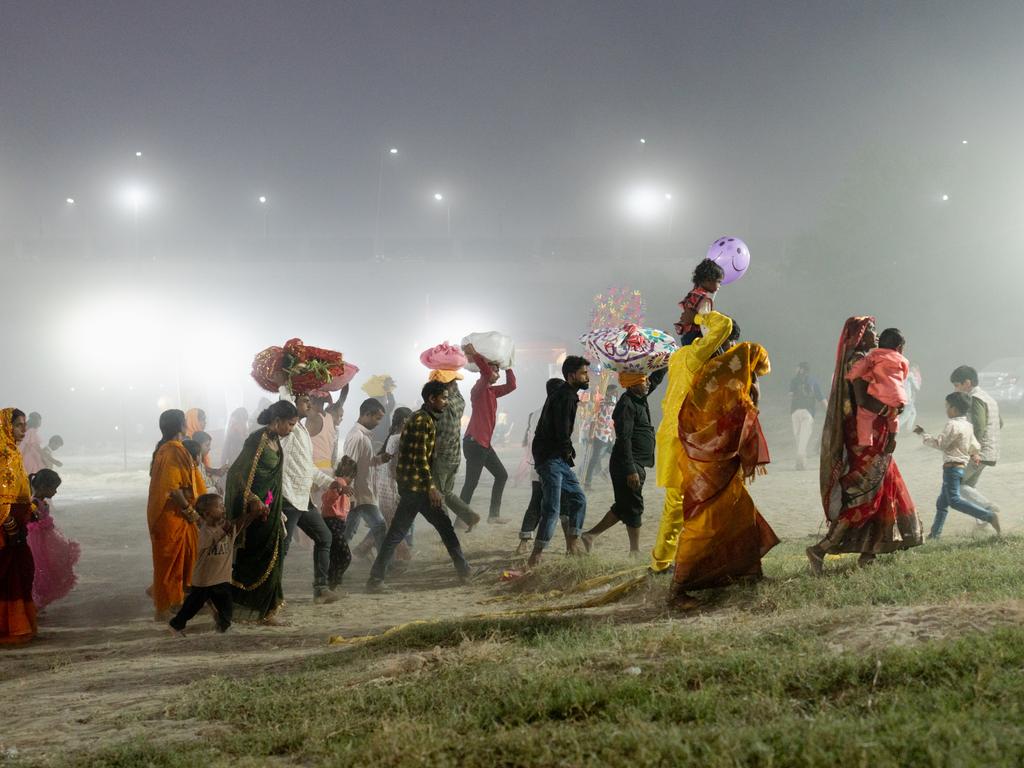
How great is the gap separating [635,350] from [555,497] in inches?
70.1

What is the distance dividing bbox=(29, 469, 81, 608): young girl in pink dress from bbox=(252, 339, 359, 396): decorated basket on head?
2274mm

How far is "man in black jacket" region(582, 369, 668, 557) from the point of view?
836 cm

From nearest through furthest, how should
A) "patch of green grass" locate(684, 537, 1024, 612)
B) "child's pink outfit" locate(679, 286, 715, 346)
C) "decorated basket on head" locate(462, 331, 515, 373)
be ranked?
"patch of green grass" locate(684, 537, 1024, 612) < "child's pink outfit" locate(679, 286, 715, 346) < "decorated basket on head" locate(462, 331, 515, 373)

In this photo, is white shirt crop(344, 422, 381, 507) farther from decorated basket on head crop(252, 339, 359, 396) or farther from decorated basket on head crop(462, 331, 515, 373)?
decorated basket on head crop(462, 331, 515, 373)

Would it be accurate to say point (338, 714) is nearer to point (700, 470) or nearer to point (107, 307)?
point (700, 470)

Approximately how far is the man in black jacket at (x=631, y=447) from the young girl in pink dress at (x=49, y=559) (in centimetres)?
559

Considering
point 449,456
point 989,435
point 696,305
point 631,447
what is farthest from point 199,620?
point 989,435

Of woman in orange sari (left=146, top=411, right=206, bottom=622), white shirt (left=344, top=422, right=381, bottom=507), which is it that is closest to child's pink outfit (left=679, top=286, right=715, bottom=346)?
white shirt (left=344, top=422, right=381, bottom=507)

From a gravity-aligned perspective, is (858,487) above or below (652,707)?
above

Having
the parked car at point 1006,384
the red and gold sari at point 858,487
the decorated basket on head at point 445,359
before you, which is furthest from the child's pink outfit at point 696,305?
the parked car at point 1006,384

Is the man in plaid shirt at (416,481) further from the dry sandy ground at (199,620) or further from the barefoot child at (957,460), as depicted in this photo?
the barefoot child at (957,460)

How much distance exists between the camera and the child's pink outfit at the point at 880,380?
6012 millimetres

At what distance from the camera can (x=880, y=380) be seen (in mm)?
6062

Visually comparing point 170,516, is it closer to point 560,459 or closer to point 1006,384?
point 560,459
